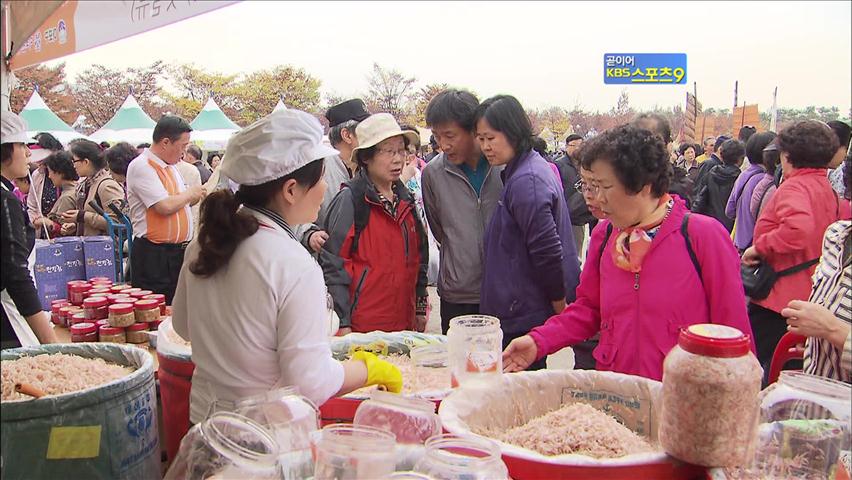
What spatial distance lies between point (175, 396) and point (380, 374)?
1172 mm

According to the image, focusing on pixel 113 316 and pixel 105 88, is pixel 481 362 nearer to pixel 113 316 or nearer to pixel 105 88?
pixel 113 316

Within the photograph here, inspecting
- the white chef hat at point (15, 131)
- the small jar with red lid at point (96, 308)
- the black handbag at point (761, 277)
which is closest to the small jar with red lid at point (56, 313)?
the small jar with red lid at point (96, 308)

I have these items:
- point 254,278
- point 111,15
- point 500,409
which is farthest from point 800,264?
point 111,15

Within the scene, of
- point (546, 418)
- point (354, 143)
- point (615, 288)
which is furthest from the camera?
point (354, 143)

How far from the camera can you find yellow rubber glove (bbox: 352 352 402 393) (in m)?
1.74

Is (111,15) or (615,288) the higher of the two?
(111,15)

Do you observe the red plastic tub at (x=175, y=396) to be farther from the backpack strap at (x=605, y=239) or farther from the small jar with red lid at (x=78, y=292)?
the backpack strap at (x=605, y=239)

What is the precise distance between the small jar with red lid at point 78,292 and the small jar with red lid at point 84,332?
480 millimetres

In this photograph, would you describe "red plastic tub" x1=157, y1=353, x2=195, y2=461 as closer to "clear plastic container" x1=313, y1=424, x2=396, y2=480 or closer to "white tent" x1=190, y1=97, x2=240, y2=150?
"clear plastic container" x1=313, y1=424, x2=396, y2=480

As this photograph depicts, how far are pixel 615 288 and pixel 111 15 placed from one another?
1.70 meters

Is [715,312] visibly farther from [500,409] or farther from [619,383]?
[500,409]

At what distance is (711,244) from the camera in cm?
182

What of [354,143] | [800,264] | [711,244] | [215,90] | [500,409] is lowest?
[500,409]

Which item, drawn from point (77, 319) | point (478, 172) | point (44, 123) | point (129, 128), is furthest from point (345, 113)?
point (44, 123)
